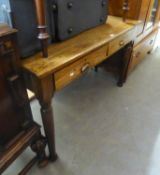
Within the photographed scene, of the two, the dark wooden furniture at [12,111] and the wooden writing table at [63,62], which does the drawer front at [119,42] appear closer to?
the wooden writing table at [63,62]

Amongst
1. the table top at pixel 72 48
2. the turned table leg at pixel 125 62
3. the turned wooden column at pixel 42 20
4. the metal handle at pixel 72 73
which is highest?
the turned wooden column at pixel 42 20

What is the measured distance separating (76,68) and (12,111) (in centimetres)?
41

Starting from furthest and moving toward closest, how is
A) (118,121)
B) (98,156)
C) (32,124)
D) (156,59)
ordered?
(156,59), (118,121), (98,156), (32,124)

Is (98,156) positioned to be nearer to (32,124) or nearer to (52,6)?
(32,124)

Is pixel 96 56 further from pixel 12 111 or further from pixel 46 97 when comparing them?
pixel 12 111

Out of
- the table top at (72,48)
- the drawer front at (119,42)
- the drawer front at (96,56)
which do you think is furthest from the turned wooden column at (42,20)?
the drawer front at (119,42)

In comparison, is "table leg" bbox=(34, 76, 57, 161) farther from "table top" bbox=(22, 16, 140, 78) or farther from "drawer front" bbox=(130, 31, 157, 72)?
"drawer front" bbox=(130, 31, 157, 72)

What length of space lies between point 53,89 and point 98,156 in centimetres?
69

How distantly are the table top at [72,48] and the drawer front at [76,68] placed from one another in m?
0.04

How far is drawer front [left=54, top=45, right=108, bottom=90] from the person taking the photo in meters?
0.90

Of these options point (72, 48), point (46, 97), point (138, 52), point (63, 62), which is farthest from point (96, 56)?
point (138, 52)

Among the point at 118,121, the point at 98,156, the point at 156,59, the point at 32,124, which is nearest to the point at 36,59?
the point at 32,124

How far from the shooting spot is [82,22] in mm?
1146

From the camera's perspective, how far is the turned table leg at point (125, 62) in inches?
67.1
